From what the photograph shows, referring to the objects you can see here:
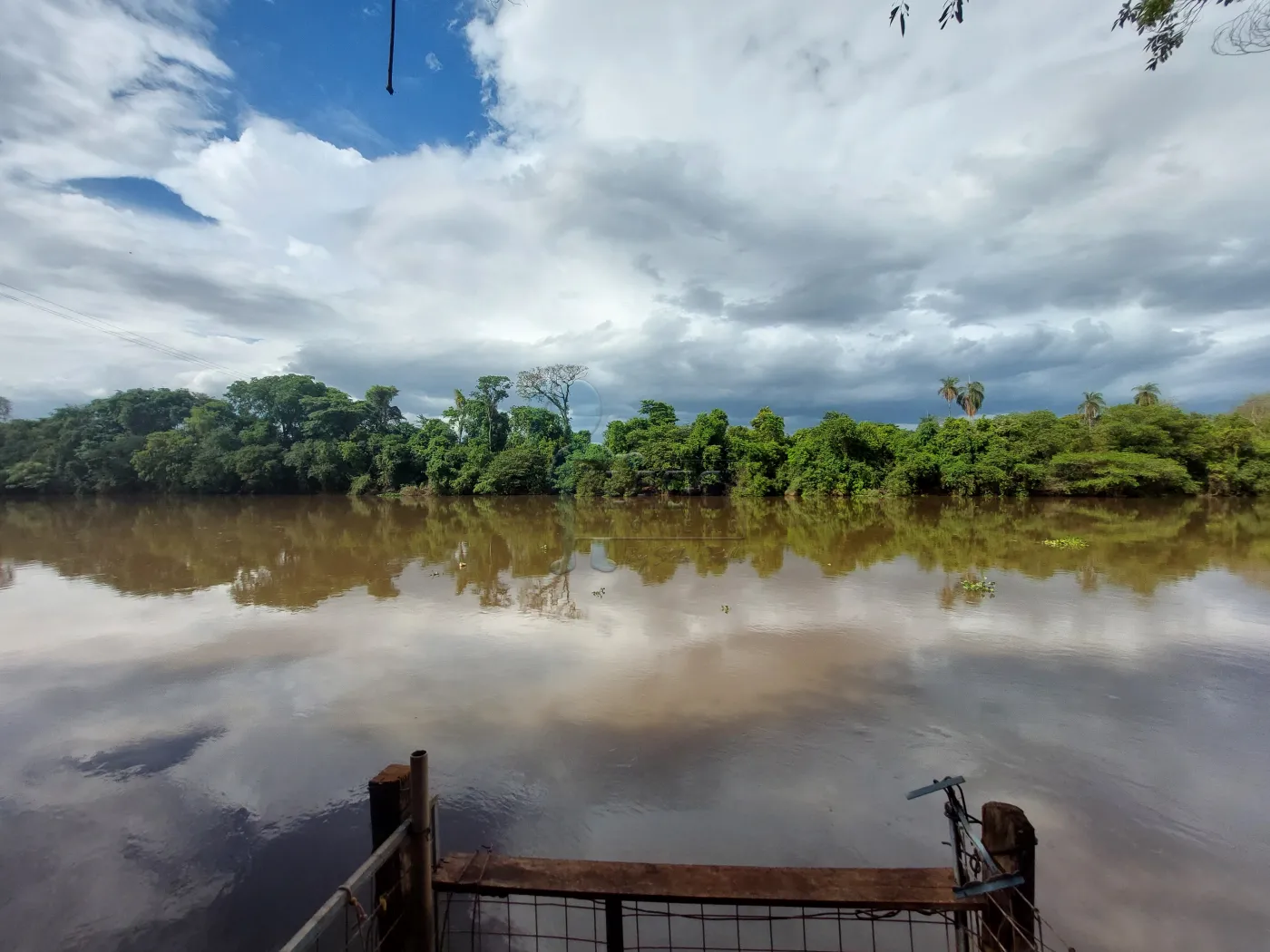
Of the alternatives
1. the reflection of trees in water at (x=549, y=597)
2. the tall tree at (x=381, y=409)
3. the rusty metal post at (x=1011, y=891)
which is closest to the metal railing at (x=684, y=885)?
the rusty metal post at (x=1011, y=891)

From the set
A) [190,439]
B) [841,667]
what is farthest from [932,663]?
[190,439]

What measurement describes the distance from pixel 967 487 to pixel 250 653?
27.1 meters

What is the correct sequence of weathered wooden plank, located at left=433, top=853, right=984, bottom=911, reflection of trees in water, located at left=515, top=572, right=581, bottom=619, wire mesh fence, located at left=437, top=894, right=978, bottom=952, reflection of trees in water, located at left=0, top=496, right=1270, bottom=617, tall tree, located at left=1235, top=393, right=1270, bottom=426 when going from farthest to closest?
tall tree, located at left=1235, top=393, right=1270, bottom=426 → reflection of trees in water, located at left=0, top=496, right=1270, bottom=617 → reflection of trees in water, located at left=515, top=572, right=581, bottom=619 → wire mesh fence, located at left=437, top=894, right=978, bottom=952 → weathered wooden plank, located at left=433, top=853, right=984, bottom=911

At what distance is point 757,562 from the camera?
12.5 m

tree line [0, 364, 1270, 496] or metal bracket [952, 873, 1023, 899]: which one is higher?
tree line [0, 364, 1270, 496]

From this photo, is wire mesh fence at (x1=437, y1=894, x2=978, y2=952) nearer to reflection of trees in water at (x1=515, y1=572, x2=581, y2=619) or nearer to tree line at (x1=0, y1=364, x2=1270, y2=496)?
reflection of trees in water at (x1=515, y1=572, x2=581, y2=619)

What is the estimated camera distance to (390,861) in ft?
6.95

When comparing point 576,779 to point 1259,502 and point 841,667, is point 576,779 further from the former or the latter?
point 1259,502

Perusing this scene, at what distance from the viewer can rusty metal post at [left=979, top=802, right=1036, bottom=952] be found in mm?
1706

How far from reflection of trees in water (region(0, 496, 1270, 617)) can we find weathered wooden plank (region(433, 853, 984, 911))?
22.4ft

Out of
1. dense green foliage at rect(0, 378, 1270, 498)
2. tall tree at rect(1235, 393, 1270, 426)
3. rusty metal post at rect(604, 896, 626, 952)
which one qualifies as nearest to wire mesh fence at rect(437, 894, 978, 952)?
rusty metal post at rect(604, 896, 626, 952)

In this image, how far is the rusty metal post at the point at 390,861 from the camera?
82.3 inches

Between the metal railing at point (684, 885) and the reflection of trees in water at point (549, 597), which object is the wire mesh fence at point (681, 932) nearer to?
the metal railing at point (684, 885)

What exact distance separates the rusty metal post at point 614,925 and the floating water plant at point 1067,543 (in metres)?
15.1
